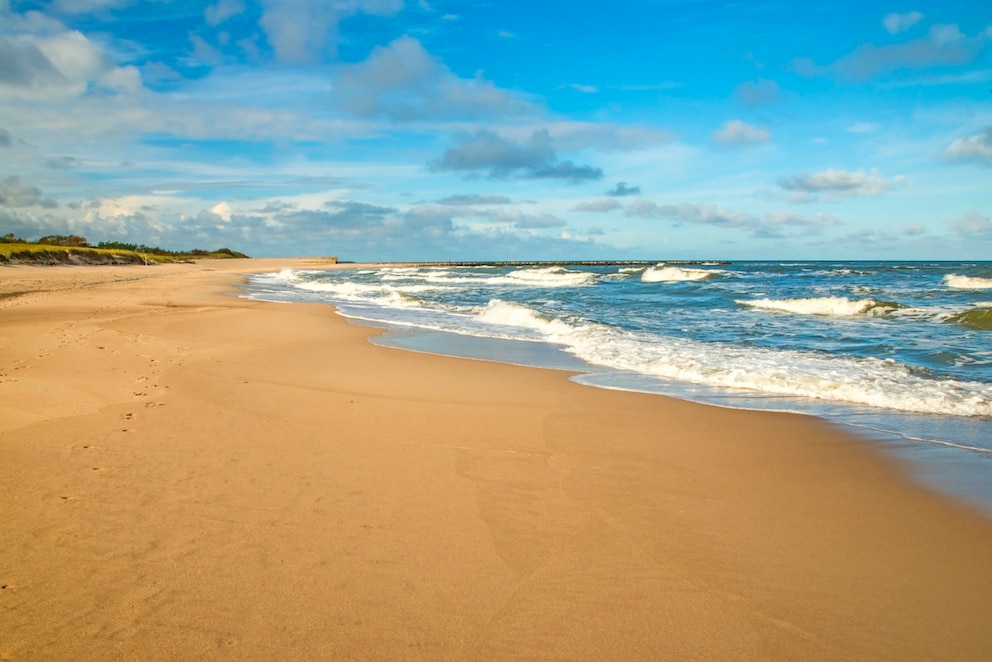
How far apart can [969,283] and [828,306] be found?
1659 cm

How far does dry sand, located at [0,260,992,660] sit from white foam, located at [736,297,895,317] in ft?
51.0

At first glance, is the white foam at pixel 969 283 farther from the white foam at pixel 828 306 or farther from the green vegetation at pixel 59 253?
the green vegetation at pixel 59 253

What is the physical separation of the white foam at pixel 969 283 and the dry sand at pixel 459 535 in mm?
30614

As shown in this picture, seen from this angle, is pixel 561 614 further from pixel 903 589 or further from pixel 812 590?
pixel 903 589

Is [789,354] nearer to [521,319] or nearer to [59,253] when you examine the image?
[521,319]

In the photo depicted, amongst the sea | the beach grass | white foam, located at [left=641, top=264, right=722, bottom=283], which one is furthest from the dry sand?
the beach grass

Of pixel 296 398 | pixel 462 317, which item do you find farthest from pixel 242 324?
pixel 296 398

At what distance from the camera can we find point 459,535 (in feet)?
11.4

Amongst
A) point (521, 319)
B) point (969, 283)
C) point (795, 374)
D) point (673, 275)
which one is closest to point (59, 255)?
point (521, 319)

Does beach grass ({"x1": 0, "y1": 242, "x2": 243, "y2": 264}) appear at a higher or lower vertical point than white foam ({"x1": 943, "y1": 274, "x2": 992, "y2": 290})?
higher

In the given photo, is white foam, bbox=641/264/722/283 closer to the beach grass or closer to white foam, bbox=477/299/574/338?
white foam, bbox=477/299/574/338

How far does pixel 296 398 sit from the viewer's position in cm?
676

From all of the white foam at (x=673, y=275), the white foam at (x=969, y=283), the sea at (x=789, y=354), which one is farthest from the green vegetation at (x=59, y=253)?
the white foam at (x=969, y=283)

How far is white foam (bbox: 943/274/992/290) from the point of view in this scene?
2952cm
